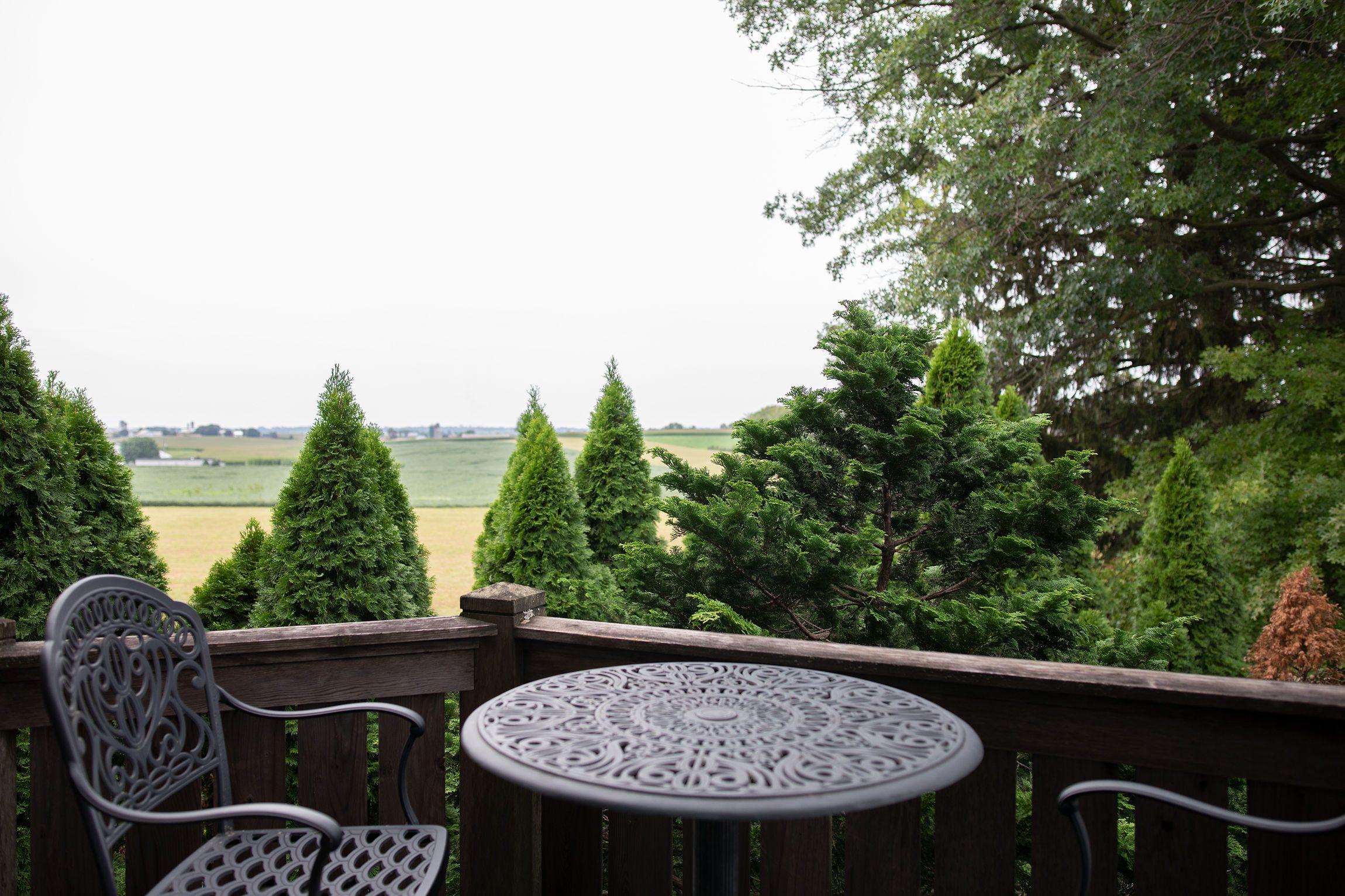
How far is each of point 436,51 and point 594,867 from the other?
9.40 meters

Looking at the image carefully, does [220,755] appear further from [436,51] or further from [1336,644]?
[436,51]

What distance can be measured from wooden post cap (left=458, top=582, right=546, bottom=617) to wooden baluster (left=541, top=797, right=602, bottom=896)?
47 centimetres

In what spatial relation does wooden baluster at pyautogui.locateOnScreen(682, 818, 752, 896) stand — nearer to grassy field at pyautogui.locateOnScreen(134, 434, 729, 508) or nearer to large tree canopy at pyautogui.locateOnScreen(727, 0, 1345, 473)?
grassy field at pyautogui.locateOnScreen(134, 434, 729, 508)

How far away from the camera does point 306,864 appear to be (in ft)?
4.13

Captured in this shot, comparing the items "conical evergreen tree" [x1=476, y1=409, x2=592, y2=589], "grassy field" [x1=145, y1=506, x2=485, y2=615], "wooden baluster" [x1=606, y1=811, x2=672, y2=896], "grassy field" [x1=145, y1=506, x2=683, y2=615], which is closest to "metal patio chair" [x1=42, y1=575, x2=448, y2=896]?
"wooden baluster" [x1=606, y1=811, x2=672, y2=896]

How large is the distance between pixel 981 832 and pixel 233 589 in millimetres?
3729

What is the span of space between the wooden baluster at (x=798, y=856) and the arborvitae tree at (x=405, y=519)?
3.06 m

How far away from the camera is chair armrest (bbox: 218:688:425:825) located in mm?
A: 1433

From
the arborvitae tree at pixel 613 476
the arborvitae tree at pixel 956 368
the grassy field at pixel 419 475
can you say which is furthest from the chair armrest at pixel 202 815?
the arborvitae tree at pixel 613 476

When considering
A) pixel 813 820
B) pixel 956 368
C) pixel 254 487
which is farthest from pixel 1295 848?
pixel 254 487

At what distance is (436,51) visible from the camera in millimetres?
8727

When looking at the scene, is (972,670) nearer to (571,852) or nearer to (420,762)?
(571,852)

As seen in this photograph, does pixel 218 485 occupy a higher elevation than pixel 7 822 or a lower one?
higher

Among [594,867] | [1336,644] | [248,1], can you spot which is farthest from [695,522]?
[248,1]
